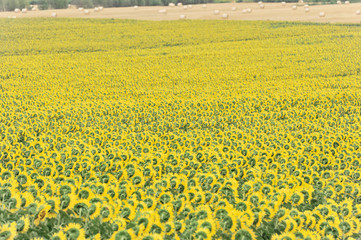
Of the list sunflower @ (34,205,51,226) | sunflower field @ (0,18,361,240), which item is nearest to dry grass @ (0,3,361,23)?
sunflower field @ (0,18,361,240)

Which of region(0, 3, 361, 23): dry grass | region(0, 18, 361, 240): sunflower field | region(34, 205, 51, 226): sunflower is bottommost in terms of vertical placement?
region(0, 18, 361, 240): sunflower field

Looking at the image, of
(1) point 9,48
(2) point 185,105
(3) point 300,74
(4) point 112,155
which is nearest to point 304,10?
(3) point 300,74

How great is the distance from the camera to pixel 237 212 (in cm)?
607

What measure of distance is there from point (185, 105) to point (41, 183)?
41.2ft

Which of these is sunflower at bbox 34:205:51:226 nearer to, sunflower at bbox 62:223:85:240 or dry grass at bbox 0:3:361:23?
sunflower at bbox 62:223:85:240

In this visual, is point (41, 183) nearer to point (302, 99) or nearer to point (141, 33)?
point (302, 99)

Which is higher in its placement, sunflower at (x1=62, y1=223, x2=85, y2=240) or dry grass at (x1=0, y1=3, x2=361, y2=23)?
dry grass at (x1=0, y1=3, x2=361, y2=23)

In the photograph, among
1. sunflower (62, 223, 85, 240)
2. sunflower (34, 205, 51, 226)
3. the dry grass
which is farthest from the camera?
the dry grass

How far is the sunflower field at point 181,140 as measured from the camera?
5.95m

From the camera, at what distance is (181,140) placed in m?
13.1

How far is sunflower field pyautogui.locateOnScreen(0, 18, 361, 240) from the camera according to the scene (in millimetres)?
5949

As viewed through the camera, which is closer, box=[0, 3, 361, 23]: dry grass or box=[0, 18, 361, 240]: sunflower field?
box=[0, 18, 361, 240]: sunflower field

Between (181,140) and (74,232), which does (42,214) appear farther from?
(181,140)

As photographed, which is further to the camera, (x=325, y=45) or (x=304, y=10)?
(x=304, y=10)
